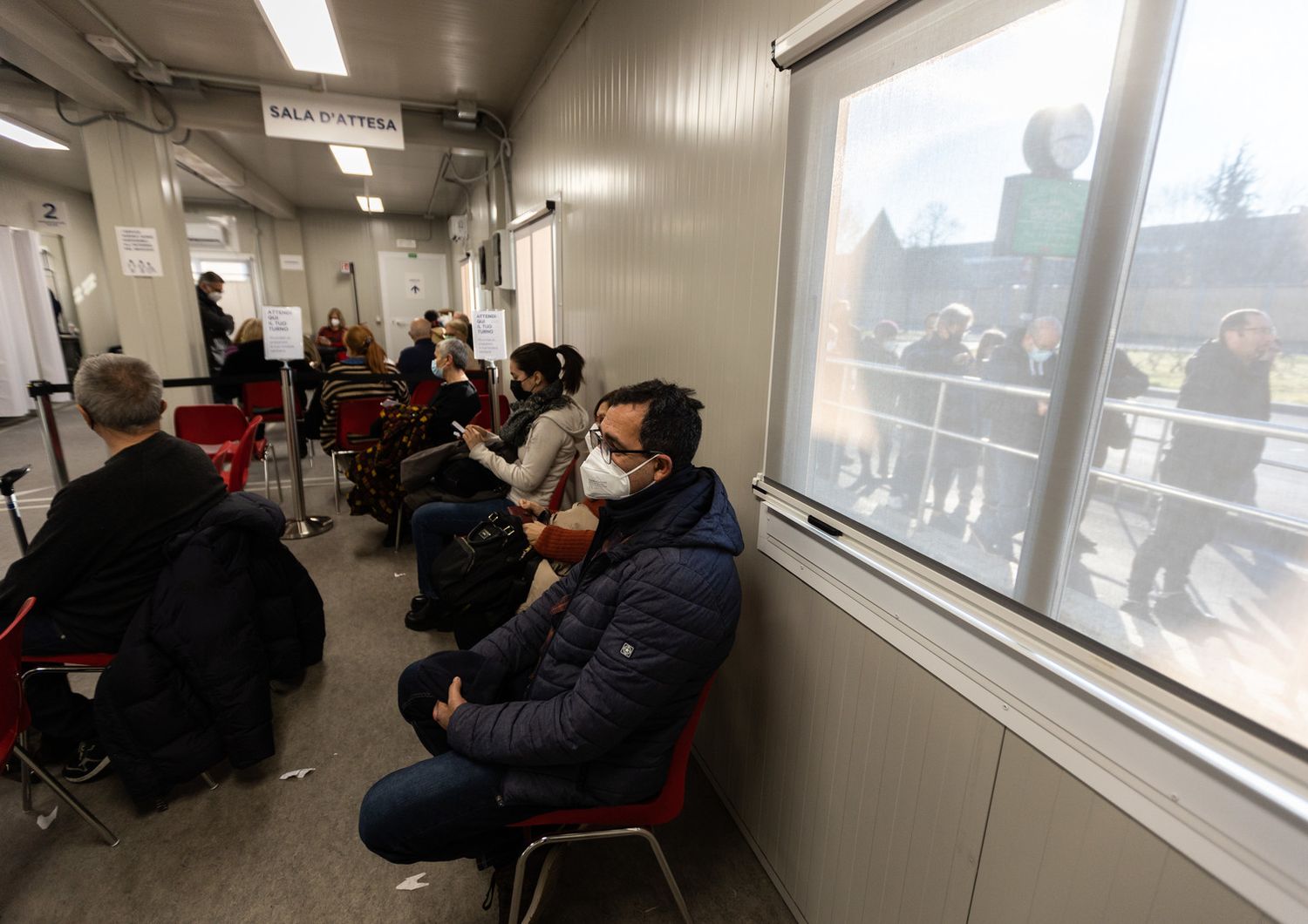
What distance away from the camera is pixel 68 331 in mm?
8094

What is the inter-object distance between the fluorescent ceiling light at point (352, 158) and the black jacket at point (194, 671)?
4335 millimetres

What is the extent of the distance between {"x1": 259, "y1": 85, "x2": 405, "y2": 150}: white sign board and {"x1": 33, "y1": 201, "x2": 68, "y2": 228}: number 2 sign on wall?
5.76m

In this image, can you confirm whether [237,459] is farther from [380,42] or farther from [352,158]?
[352,158]

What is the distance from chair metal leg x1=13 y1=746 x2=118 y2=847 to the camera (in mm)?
1514

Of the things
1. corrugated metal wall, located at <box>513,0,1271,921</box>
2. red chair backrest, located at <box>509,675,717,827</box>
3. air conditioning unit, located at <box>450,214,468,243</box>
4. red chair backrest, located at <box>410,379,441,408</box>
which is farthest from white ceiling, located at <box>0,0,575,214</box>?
red chair backrest, located at <box>509,675,717,827</box>

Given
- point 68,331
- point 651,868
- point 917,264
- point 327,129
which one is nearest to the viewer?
point 917,264

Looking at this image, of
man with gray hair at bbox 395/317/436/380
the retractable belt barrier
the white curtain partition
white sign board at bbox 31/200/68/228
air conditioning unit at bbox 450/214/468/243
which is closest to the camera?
the retractable belt barrier

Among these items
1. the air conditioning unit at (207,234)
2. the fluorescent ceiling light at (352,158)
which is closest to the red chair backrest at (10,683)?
the fluorescent ceiling light at (352,158)

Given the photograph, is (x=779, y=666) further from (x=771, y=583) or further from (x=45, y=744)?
(x=45, y=744)

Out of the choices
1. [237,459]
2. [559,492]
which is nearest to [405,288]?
[237,459]

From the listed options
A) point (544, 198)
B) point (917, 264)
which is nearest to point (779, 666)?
point (917, 264)

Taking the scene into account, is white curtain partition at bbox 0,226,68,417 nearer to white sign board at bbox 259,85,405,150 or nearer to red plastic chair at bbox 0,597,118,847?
white sign board at bbox 259,85,405,150

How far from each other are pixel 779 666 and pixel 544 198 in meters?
3.33

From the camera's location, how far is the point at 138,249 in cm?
436
